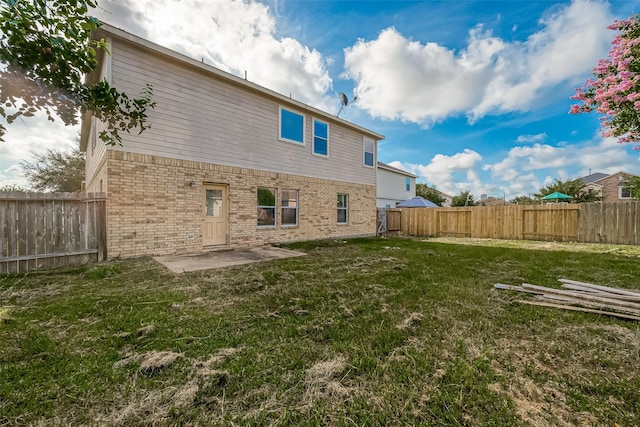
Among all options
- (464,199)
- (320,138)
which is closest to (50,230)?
(320,138)

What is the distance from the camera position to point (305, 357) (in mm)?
2131

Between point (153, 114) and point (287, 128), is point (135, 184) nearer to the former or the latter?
point (153, 114)

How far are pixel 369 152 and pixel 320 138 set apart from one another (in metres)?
3.55

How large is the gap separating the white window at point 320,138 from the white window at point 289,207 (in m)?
2.22

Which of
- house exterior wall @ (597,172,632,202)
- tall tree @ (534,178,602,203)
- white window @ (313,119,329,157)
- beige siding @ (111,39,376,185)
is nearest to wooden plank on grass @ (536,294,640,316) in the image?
beige siding @ (111,39,376,185)

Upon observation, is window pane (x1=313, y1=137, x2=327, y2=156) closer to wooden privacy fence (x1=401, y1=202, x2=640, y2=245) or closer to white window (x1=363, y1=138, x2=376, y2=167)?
white window (x1=363, y1=138, x2=376, y2=167)

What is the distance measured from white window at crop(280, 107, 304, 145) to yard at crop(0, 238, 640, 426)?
6918 mm

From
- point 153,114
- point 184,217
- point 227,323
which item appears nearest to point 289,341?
point 227,323

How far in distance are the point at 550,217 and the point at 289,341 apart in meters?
13.7

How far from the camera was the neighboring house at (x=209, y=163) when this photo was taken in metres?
6.26

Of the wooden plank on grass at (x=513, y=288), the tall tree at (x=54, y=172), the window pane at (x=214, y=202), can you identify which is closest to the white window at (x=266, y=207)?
the window pane at (x=214, y=202)

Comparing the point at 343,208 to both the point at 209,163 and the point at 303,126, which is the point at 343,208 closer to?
the point at 303,126

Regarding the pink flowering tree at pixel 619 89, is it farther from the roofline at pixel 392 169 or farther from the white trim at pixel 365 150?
the roofline at pixel 392 169

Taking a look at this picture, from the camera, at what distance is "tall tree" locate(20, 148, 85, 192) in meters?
19.9
